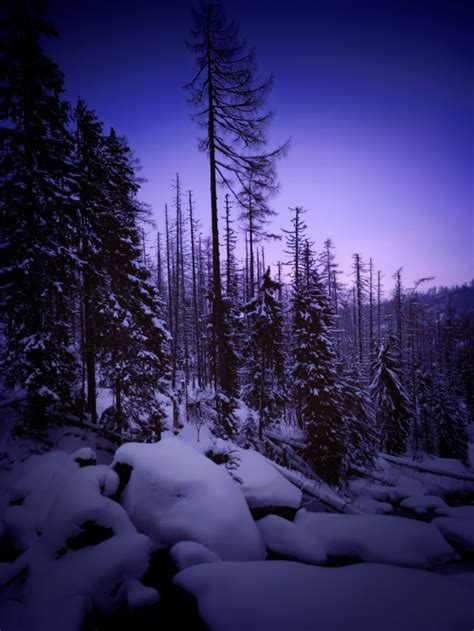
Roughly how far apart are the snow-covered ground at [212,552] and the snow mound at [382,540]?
0.02 m

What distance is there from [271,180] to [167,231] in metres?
26.8

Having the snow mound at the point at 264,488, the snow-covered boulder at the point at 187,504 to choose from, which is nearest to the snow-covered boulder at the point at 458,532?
the snow mound at the point at 264,488

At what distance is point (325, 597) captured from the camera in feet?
8.37

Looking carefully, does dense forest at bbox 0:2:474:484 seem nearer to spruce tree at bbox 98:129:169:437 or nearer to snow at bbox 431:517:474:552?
spruce tree at bbox 98:129:169:437

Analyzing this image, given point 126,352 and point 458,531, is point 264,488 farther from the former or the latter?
point 126,352

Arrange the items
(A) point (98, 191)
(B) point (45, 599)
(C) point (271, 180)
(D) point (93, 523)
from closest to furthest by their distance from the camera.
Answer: (B) point (45, 599) → (D) point (93, 523) → (C) point (271, 180) → (A) point (98, 191)

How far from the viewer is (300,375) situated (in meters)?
13.0

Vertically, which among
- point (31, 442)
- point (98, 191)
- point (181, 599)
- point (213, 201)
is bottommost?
point (31, 442)

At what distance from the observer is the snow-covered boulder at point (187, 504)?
350 cm

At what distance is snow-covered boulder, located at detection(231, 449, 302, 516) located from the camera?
446cm

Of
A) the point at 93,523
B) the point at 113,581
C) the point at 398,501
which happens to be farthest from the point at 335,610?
the point at 398,501

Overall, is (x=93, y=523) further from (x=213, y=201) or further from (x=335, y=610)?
(x=213, y=201)

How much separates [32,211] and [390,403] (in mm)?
23685

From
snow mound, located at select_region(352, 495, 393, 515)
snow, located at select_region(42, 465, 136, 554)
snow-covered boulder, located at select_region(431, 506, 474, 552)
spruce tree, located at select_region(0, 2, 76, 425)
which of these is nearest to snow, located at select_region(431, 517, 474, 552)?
snow-covered boulder, located at select_region(431, 506, 474, 552)
